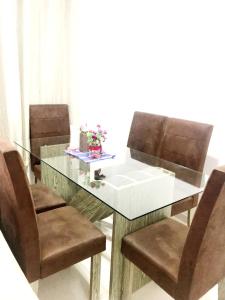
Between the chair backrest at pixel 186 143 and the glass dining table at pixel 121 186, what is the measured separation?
0.08m

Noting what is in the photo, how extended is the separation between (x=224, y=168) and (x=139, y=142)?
4.98 feet

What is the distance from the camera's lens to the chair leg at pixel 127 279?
57.7 inches

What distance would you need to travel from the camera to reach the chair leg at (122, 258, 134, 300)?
1467 millimetres

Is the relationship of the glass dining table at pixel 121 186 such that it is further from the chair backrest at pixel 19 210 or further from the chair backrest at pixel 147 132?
the chair backrest at pixel 19 210

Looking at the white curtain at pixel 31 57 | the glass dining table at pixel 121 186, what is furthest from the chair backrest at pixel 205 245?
the white curtain at pixel 31 57

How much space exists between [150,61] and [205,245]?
1934 mm

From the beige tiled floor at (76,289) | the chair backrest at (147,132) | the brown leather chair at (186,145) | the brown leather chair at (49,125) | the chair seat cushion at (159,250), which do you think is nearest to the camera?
the chair seat cushion at (159,250)

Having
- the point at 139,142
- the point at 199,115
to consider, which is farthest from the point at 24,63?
the point at 199,115

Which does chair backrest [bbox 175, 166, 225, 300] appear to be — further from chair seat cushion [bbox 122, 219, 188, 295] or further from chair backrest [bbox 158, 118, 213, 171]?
chair backrest [bbox 158, 118, 213, 171]

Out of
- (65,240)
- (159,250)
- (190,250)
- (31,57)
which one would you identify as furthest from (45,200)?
(31,57)

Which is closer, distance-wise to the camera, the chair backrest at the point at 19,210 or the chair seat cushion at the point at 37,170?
the chair backrest at the point at 19,210

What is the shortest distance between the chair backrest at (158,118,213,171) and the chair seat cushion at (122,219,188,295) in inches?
25.0

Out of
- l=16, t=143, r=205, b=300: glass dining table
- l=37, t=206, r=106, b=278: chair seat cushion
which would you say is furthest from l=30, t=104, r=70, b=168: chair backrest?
l=37, t=206, r=106, b=278: chair seat cushion

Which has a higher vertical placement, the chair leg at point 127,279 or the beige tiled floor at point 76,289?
the chair leg at point 127,279
